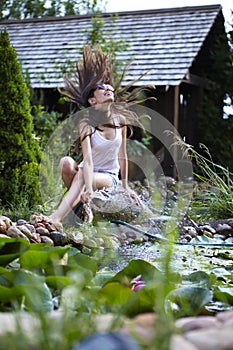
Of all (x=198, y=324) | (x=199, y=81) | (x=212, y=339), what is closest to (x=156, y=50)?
(x=199, y=81)

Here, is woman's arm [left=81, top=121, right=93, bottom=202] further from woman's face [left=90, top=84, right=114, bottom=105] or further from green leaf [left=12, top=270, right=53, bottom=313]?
green leaf [left=12, top=270, right=53, bottom=313]

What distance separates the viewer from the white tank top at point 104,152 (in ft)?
19.8

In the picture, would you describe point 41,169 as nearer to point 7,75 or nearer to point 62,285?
point 7,75

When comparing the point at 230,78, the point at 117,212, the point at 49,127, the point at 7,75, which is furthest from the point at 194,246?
the point at 230,78

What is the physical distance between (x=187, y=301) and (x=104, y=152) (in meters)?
4.18

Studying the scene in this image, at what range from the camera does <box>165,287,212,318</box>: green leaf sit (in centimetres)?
190

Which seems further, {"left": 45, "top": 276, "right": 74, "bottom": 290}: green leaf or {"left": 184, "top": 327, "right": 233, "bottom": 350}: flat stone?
{"left": 45, "top": 276, "right": 74, "bottom": 290}: green leaf

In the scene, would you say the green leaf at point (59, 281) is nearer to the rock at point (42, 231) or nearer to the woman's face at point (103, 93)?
the rock at point (42, 231)

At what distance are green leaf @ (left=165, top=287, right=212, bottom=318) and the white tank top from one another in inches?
161

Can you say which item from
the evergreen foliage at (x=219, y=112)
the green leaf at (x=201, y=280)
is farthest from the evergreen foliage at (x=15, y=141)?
the evergreen foliage at (x=219, y=112)

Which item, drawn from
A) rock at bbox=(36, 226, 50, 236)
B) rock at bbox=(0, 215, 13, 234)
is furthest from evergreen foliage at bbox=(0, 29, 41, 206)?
rock at bbox=(0, 215, 13, 234)

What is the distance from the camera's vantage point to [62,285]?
6.19ft

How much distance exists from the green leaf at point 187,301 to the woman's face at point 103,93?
427cm

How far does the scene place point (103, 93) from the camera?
609 cm
